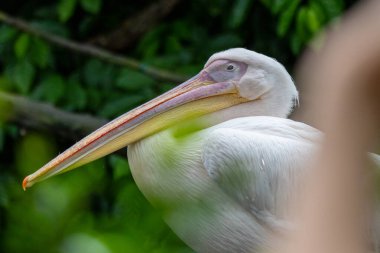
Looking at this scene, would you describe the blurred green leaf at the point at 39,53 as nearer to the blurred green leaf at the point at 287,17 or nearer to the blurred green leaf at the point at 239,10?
the blurred green leaf at the point at 239,10

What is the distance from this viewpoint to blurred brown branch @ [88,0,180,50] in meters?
6.38

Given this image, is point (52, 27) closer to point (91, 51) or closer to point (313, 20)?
point (91, 51)

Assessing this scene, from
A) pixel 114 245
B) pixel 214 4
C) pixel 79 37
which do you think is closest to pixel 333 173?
pixel 114 245

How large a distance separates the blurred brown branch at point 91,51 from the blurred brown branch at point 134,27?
509 millimetres

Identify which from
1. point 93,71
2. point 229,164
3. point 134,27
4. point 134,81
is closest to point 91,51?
point 93,71

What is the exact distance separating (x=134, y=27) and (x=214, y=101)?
290cm

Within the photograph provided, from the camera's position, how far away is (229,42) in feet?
19.2

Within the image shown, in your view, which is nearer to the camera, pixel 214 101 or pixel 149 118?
pixel 149 118

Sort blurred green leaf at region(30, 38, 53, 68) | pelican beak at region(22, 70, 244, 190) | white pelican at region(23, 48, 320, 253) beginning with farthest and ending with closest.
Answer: blurred green leaf at region(30, 38, 53, 68)
pelican beak at region(22, 70, 244, 190)
white pelican at region(23, 48, 320, 253)

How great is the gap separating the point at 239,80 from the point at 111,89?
2.36 m

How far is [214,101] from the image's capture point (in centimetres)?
371

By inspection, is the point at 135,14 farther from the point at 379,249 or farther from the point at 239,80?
the point at 379,249

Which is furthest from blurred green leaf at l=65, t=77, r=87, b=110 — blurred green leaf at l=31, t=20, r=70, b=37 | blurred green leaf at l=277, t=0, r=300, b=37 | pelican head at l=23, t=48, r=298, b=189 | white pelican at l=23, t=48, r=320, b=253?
white pelican at l=23, t=48, r=320, b=253

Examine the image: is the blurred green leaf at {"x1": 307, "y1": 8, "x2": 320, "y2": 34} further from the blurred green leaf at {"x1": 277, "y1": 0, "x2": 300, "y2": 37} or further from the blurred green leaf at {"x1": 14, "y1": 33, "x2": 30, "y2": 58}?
the blurred green leaf at {"x1": 14, "y1": 33, "x2": 30, "y2": 58}
